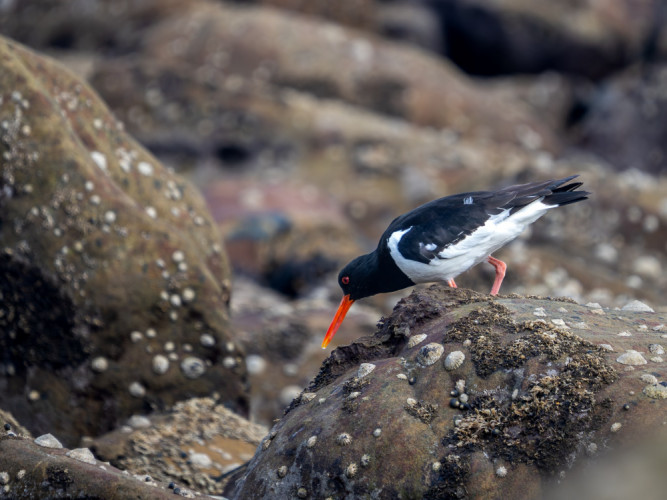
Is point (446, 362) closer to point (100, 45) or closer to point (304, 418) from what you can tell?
point (304, 418)

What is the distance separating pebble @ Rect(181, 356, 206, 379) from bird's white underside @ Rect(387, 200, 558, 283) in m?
1.64

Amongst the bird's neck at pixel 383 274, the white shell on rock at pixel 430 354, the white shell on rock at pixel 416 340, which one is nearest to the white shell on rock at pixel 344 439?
the white shell on rock at pixel 430 354

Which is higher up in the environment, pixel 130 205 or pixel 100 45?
pixel 130 205

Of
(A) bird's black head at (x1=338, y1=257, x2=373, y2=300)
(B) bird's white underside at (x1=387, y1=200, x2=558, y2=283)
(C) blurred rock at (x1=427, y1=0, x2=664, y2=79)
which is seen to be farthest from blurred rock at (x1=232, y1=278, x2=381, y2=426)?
(C) blurred rock at (x1=427, y1=0, x2=664, y2=79)

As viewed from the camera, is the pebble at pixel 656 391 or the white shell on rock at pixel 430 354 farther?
the white shell on rock at pixel 430 354

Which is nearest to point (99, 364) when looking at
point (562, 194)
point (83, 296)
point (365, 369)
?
point (83, 296)

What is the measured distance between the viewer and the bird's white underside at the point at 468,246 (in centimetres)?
532

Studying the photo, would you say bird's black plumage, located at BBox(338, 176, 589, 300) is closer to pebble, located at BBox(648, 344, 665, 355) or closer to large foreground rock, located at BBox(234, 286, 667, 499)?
large foreground rock, located at BBox(234, 286, 667, 499)

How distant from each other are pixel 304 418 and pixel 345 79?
474 inches

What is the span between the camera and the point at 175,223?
22.0ft

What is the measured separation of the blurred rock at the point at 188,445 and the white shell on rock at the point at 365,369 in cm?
132

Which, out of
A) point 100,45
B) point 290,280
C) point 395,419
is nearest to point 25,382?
point 395,419

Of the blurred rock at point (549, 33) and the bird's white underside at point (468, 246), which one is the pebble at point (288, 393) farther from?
the blurred rock at point (549, 33)

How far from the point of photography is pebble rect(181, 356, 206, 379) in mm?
5727
